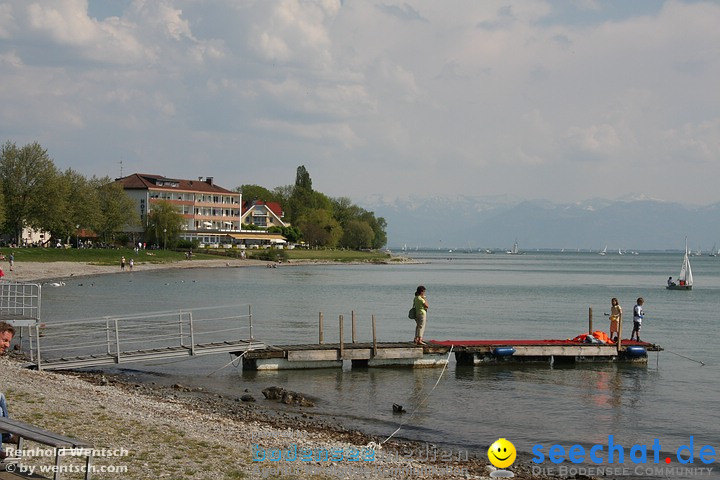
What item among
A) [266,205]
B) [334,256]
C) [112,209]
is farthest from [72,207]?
[266,205]

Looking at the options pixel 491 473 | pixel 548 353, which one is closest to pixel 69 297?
pixel 548 353

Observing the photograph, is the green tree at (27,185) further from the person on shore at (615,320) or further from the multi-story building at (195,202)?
the person on shore at (615,320)

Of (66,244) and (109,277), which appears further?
(66,244)

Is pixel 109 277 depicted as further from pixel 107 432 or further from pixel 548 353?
pixel 107 432

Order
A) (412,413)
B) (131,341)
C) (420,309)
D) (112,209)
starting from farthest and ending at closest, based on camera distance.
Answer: (112,209)
(420,309)
(131,341)
(412,413)

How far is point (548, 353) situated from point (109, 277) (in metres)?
65.6

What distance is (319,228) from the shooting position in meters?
174

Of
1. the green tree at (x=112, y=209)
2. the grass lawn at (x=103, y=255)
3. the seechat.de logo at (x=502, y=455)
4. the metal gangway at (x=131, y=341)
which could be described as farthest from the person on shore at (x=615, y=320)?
the green tree at (x=112, y=209)

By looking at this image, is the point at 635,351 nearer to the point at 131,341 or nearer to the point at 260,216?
the point at 131,341

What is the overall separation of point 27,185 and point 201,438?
8902 cm

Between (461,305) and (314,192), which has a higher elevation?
(314,192)

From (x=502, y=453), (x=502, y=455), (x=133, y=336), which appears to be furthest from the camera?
A: (x=133, y=336)

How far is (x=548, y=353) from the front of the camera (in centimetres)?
2938

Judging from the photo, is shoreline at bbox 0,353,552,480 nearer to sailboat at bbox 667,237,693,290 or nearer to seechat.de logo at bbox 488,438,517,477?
seechat.de logo at bbox 488,438,517,477
